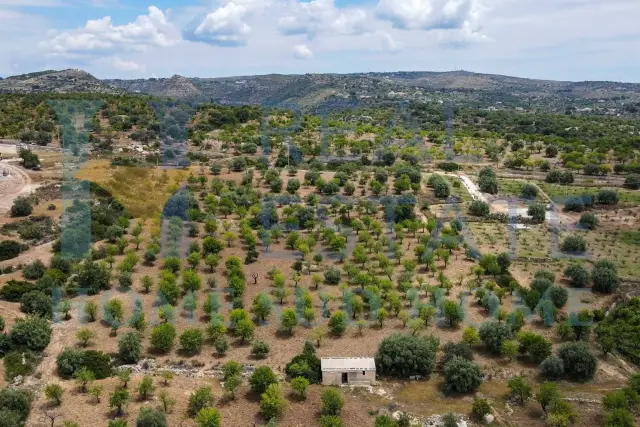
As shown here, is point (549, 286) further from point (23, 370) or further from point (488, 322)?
point (23, 370)

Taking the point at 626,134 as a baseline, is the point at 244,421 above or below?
below

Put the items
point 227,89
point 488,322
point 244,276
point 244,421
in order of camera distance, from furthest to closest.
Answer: point 227,89 → point 244,276 → point 488,322 → point 244,421

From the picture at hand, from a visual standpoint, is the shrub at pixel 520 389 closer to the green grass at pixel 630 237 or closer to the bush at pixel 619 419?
the bush at pixel 619 419

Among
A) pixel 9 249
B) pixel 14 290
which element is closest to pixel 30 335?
pixel 14 290

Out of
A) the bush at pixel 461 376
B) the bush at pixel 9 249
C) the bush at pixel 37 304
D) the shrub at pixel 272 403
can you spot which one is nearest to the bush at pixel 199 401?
the shrub at pixel 272 403

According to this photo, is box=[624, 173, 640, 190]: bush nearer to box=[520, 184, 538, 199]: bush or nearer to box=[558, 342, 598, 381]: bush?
box=[520, 184, 538, 199]: bush

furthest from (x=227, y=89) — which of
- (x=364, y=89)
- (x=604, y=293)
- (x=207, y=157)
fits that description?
(x=604, y=293)
